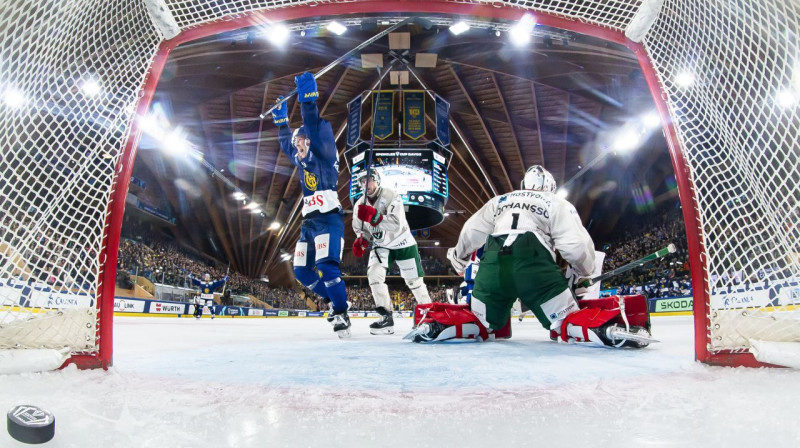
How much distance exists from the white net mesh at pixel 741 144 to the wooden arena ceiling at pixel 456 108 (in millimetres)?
5716

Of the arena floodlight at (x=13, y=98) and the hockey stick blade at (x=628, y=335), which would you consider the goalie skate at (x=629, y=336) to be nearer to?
the hockey stick blade at (x=628, y=335)

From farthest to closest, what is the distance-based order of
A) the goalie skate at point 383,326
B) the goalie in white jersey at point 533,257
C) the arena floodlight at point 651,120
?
the arena floodlight at point 651,120 < the goalie skate at point 383,326 < the goalie in white jersey at point 533,257

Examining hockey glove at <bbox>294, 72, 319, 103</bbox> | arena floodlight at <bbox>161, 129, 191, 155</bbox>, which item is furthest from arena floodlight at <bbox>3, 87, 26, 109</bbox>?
arena floodlight at <bbox>161, 129, 191, 155</bbox>

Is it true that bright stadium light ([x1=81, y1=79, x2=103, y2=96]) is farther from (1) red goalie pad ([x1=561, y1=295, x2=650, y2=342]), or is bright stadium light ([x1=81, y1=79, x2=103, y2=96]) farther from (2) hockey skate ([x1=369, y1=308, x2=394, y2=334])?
(2) hockey skate ([x1=369, y1=308, x2=394, y2=334])

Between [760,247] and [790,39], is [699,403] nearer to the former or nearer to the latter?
[760,247]

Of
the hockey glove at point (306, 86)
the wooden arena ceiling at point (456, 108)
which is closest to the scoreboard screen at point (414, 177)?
the wooden arena ceiling at point (456, 108)

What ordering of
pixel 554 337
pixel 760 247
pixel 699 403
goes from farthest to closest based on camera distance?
pixel 554 337 < pixel 760 247 < pixel 699 403

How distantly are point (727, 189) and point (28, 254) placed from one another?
8.96 ft

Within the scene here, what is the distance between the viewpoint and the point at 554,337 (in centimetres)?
317

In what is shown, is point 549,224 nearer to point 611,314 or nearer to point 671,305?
point 611,314

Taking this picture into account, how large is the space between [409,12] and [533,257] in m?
1.60

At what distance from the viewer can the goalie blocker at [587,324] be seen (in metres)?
2.33

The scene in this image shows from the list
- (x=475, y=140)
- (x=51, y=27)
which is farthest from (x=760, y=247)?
(x=475, y=140)

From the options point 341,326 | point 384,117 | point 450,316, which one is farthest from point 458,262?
point 384,117
